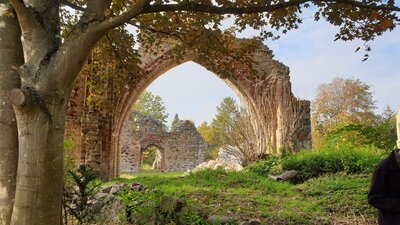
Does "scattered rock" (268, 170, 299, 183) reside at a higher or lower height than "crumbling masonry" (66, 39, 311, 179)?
lower

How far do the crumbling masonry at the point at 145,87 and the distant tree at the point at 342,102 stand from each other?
15.9 m

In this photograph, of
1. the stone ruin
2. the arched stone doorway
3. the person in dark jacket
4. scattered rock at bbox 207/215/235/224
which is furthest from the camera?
the stone ruin

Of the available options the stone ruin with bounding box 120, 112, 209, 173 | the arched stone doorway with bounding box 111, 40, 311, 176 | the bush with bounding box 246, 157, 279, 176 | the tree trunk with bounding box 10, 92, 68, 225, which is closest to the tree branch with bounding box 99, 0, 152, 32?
the tree trunk with bounding box 10, 92, 68, 225

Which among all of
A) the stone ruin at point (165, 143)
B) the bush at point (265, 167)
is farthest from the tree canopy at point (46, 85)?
the stone ruin at point (165, 143)

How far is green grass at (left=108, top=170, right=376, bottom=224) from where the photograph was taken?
5496mm

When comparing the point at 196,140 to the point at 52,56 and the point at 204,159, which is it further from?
the point at 52,56

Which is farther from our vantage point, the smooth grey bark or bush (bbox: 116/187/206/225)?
bush (bbox: 116/187/206/225)

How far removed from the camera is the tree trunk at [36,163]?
2.87 meters

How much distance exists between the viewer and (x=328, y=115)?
30.9 m

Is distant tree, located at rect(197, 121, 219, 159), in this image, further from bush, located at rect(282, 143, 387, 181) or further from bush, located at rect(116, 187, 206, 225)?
bush, located at rect(116, 187, 206, 225)

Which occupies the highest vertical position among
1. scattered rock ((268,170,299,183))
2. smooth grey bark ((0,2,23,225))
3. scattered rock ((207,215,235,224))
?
smooth grey bark ((0,2,23,225))

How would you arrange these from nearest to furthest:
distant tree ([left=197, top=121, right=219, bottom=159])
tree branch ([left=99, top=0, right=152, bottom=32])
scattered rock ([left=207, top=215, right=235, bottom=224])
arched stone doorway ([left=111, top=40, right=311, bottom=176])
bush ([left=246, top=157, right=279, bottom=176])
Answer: tree branch ([left=99, top=0, right=152, bottom=32]) < scattered rock ([left=207, top=215, right=235, bottom=224]) < bush ([left=246, top=157, right=279, bottom=176]) < arched stone doorway ([left=111, top=40, right=311, bottom=176]) < distant tree ([left=197, top=121, right=219, bottom=159])

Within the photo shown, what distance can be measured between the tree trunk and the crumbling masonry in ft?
27.5

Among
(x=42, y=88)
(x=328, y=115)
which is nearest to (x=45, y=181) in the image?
(x=42, y=88)
